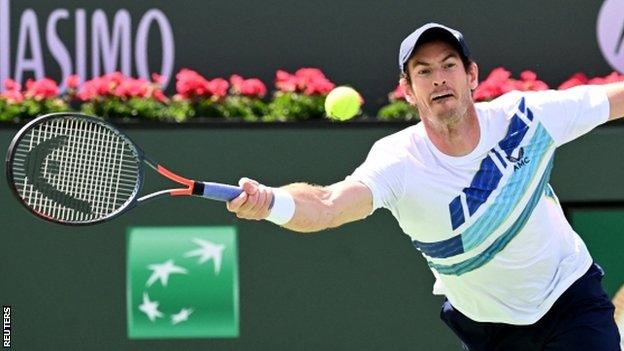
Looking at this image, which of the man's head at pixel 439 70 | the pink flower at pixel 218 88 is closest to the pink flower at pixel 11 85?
the pink flower at pixel 218 88

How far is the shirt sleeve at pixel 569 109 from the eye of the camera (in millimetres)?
4578

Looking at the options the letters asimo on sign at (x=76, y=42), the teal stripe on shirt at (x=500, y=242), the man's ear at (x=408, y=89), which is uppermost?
the letters asimo on sign at (x=76, y=42)

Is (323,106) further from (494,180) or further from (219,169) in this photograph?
(494,180)

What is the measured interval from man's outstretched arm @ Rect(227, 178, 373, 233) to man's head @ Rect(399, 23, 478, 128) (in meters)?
0.40

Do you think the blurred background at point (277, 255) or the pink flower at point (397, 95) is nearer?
the blurred background at point (277, 255)

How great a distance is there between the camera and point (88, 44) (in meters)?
8.03

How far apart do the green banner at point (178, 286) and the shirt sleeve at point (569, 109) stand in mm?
2831

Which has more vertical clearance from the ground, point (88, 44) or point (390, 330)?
point (88, 44)

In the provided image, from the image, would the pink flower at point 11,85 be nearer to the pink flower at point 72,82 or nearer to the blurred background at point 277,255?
the pink flower at point 72,82

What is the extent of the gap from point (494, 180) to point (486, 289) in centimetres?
39

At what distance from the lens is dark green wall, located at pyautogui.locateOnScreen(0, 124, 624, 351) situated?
278 inches

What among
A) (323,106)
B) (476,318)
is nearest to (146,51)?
(323,106)

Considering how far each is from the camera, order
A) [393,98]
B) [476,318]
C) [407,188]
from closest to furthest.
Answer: [407,188] → [476,318] → [393,98]

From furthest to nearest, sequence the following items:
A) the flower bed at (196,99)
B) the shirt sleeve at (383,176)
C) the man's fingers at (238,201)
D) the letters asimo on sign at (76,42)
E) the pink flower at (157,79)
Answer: the letters asimo on sign at (76,42)
the pink flower at (157,79)
the flower bed at (196,99)
the shirt sleeve at (383,176)
the man's fingers at (238,201)
